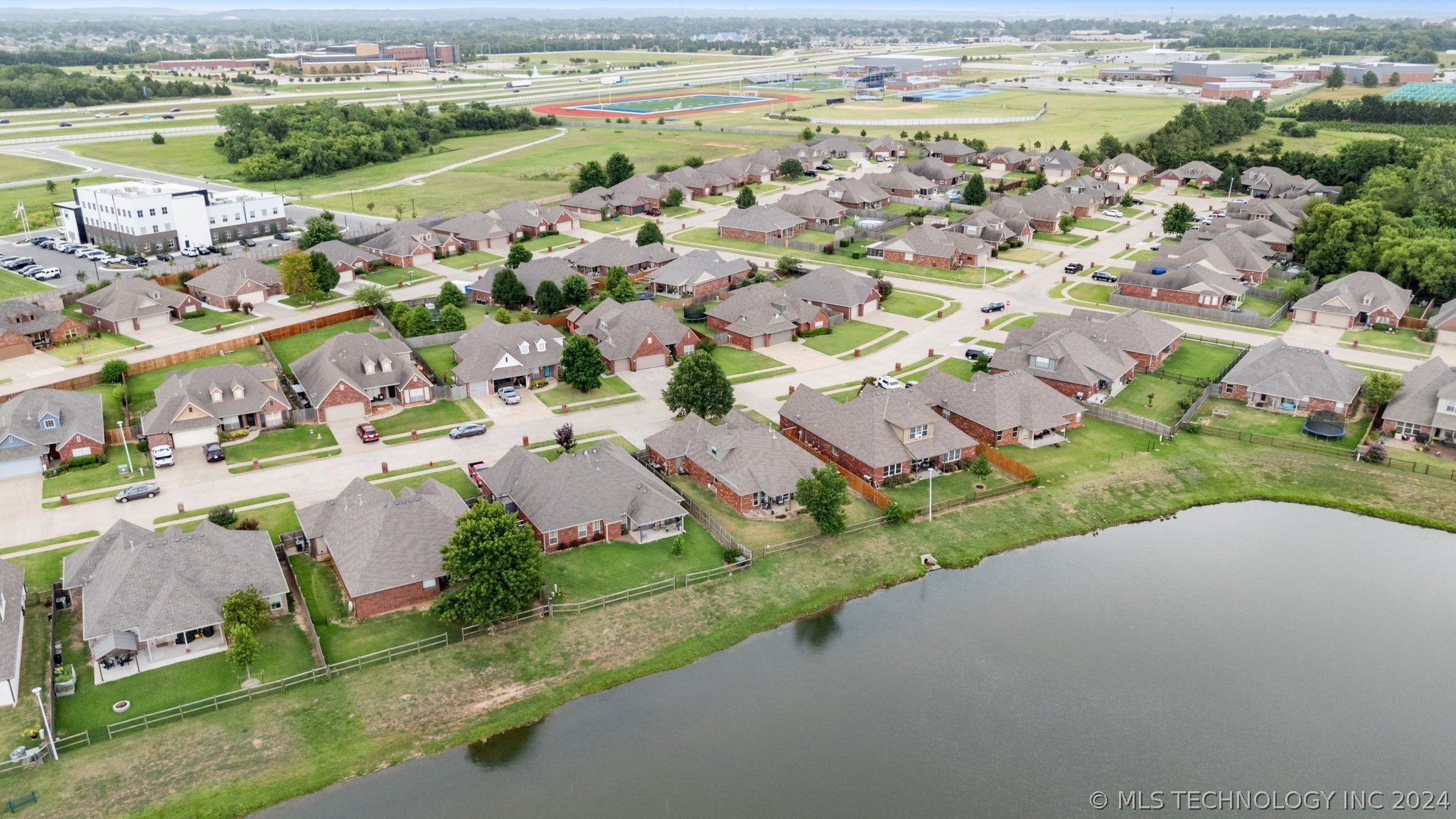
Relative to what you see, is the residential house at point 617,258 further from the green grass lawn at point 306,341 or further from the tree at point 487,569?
the tree at point 487,569

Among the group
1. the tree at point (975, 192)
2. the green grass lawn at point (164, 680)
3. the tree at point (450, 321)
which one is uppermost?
the tree at point (975, 192)

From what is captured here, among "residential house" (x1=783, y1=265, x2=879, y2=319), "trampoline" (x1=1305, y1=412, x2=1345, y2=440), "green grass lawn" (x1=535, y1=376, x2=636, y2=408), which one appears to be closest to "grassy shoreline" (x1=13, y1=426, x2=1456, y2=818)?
"trampoline" (x1=1305, y1=412, x2=1345, y2=440)

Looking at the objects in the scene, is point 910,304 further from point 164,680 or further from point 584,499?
point 164,680

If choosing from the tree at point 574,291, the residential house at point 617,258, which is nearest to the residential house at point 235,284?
the residential house at point 617,258

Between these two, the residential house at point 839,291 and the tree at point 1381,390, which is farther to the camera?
the residential house at point 839,291

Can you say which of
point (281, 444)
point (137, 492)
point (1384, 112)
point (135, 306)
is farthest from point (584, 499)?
point (1384, 112)

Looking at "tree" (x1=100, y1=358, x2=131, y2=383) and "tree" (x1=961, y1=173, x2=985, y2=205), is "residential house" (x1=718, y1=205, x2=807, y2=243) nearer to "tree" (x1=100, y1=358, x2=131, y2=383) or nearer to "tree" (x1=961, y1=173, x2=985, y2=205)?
"tree" (x1=961, y1=173, x2=985, y2=205)

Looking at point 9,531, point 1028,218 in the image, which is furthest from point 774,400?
point 1028,218
